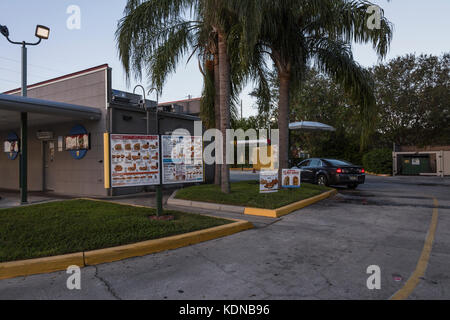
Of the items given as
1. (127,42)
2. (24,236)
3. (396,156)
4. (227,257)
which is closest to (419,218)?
(227,257)

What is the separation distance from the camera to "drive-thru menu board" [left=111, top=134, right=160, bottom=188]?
18.7 ft

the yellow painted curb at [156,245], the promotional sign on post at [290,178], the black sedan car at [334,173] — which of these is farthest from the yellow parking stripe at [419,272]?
the black sedan car at [334,173]

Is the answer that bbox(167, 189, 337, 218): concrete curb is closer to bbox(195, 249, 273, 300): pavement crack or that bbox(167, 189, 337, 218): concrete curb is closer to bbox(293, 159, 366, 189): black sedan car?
bbox(293, 159, 366, 189): black sedan car

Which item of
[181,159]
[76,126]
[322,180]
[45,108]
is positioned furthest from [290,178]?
[76,126]

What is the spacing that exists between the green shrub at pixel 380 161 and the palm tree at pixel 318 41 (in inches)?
521

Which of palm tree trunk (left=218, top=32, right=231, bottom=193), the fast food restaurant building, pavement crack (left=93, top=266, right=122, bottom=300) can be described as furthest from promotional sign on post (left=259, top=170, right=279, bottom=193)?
pavement crack (left=93, top=266, right=122, bottom=300)

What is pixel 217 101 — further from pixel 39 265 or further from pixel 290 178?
pixel 39 265

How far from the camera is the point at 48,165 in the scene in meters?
13.0

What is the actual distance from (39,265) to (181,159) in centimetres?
360

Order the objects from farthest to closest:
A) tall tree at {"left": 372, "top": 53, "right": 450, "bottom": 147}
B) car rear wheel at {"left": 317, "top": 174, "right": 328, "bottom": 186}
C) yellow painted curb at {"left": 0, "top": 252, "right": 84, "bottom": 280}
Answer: tall tree at {"left": 372, "top": 53, "right": 450, "bottom": 147} → car rear wheel at {"left": 317, "top": 174, "right": 328, "bottom": 186} → yellow painted curb at {"left": 0, "top": 252, "right": 84, "bottom": 280}

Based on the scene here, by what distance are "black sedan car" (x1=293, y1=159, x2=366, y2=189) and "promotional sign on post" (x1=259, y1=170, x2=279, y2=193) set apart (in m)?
4.82

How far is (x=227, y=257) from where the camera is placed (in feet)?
14.3

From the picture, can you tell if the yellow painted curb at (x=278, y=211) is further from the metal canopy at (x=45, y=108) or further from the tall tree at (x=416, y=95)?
the tall tree at (x=416, y=95)
